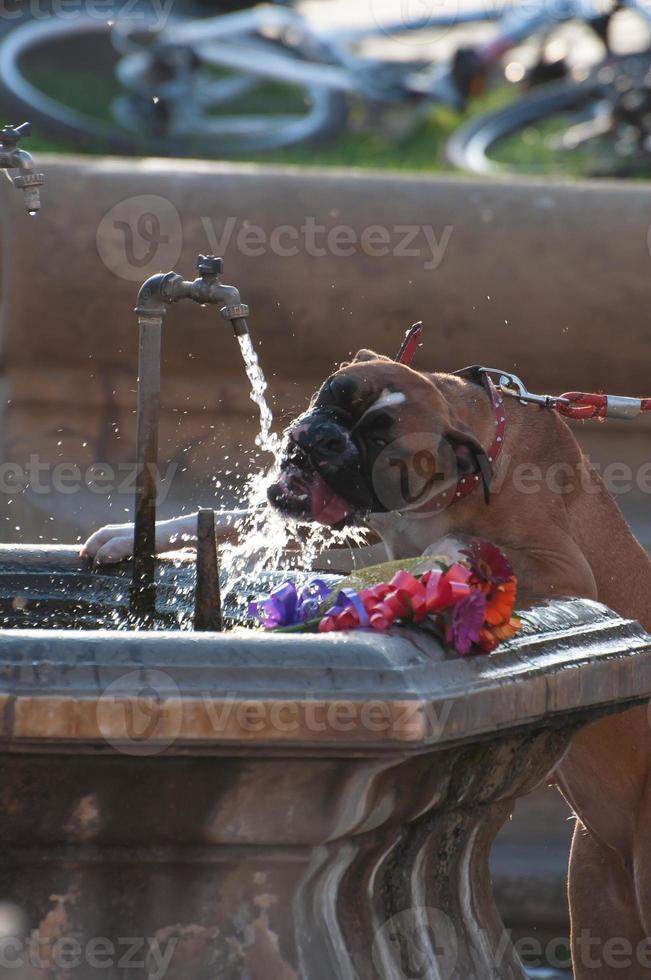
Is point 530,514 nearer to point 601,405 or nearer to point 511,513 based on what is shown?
point 511,513

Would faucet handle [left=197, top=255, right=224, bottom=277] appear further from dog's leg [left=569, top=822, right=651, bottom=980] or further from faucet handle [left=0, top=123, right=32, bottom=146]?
dog's leg [left=569, top=822, right=651, bottom=980]

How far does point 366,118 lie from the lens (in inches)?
395

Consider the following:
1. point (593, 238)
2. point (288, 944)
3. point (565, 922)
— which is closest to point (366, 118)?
point (593, 238)

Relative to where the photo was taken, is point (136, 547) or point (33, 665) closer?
point (33, 665)

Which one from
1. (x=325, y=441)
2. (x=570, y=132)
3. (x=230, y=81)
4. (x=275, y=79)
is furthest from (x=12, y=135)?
(x=230, y=81)

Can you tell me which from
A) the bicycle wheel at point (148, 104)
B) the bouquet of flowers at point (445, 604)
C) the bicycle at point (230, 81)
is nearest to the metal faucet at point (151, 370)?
the bouquet of flowers at point (445, 604)

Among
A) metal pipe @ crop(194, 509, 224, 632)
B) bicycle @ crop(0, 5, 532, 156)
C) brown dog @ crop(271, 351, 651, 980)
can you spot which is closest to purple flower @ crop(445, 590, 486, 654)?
metal pipe @ crop(194, 509, 224, 632)

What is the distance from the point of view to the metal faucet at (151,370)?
2.41 meters

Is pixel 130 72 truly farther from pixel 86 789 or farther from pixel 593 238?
pixel 86 789

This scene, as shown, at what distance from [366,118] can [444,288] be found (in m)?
5.90

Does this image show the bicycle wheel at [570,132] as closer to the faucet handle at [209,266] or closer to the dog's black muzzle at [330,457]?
the dog's black muzzle at [330,457]

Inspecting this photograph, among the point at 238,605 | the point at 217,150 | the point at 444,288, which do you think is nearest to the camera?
the point at 238,605

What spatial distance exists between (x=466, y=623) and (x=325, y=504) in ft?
2.19

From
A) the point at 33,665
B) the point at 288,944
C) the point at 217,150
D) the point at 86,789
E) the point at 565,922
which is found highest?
the point at 217,150
